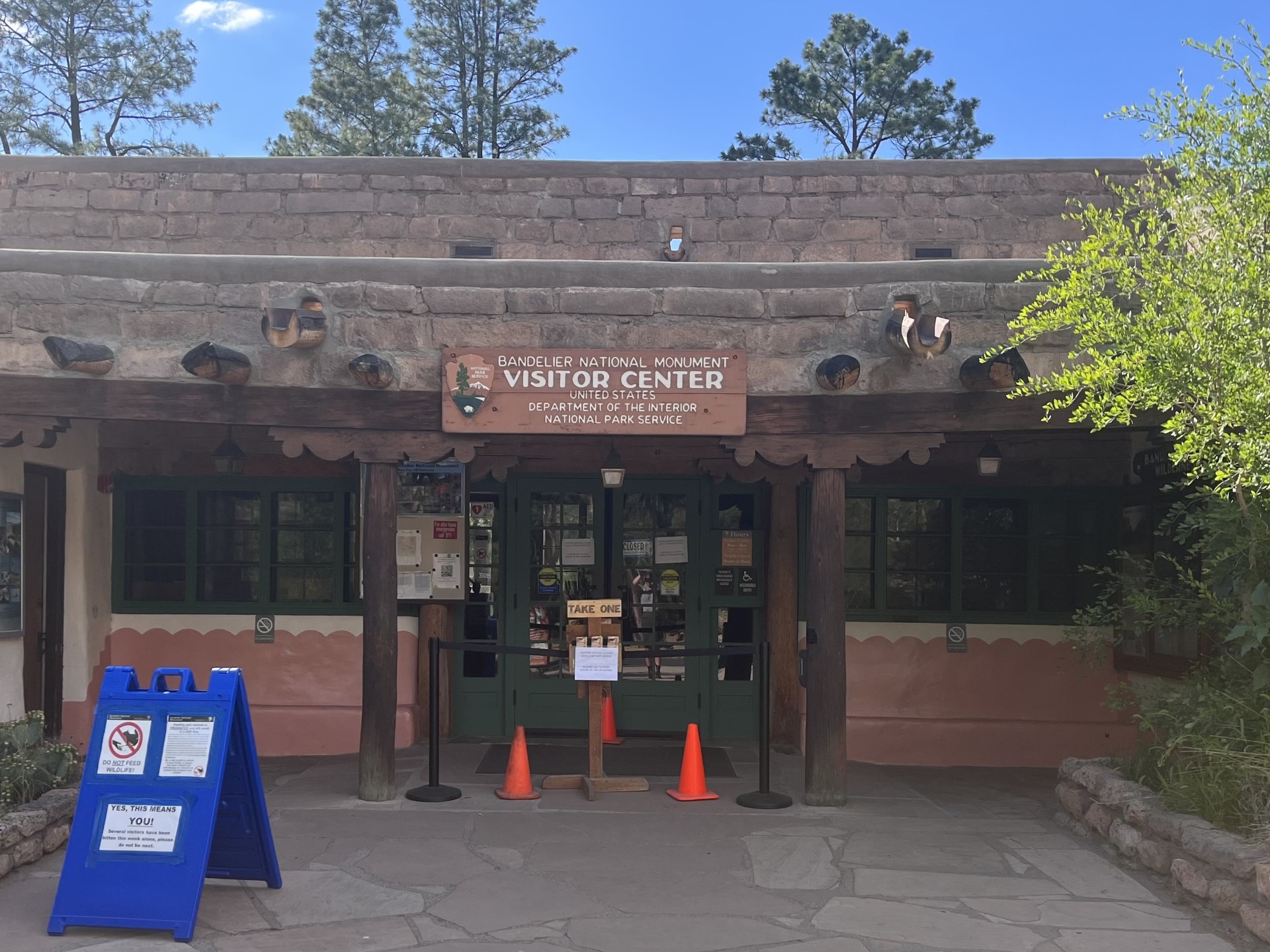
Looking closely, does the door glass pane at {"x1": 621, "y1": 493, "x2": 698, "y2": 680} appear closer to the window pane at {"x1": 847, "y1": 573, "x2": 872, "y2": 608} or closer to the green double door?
the green double door

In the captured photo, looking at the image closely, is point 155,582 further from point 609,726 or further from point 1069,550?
point 1069,550

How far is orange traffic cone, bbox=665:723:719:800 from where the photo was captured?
783 cm

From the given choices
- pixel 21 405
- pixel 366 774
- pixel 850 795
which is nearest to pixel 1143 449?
pixel 850 795

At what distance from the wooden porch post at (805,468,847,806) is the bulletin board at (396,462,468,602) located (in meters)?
3.46

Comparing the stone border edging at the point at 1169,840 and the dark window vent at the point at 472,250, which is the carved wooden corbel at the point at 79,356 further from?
the stone border edging at the point at 1169,840

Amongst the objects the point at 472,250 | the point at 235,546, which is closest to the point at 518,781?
the point at 235,546

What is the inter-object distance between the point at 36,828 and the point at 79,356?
8.76ft

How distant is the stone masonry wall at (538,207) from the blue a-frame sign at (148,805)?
677 cm

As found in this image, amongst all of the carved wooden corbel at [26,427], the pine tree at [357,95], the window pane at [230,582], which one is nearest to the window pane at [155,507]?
the window pane at [230,582]

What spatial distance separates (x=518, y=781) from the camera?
25.8 feet

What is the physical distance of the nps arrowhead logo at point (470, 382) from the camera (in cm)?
732

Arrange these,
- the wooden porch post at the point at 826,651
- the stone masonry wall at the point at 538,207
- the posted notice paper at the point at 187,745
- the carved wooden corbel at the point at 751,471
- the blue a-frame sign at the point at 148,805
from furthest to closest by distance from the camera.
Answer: the stone masonry wall at the point at 538,207, the carved wooden corbel at the point at 751,471, the wooden porch post at the point at 826,651, the posted notice paper at the point at 187,745, the blue a-frame sign at the point at 148,805

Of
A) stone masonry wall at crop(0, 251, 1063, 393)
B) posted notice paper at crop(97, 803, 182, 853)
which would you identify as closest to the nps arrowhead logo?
stone masonry wall at crop(0, 251, 1063, 393)

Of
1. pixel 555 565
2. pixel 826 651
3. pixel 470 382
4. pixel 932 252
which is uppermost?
pixel 932 252
